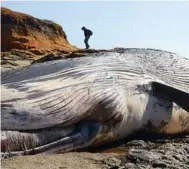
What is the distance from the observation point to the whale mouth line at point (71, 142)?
4.53m

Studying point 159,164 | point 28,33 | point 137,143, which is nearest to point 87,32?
point 28,33

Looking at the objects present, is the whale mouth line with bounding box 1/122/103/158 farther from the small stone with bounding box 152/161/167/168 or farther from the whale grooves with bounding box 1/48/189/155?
the small stone with bounding box 152/161/167/168

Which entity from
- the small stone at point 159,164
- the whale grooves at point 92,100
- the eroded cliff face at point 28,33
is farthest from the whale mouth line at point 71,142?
the eroded cliff face at point 28,33

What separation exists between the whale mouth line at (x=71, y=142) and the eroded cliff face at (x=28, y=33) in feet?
94.2

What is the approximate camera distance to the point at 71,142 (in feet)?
16.8

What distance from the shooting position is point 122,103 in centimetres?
590

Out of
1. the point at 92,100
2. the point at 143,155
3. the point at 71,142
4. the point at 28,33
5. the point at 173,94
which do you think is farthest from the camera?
the point at 28,33

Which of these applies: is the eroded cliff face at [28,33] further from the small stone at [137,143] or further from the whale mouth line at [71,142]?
the whale mouth line at [71,142]

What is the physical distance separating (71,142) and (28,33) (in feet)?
113

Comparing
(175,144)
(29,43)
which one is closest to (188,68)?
(175,144)

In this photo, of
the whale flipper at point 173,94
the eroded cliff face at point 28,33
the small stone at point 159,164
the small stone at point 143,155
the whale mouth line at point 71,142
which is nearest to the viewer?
the whale mouth line at point 71,142

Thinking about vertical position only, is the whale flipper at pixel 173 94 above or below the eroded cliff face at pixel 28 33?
below

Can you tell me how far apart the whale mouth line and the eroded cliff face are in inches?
1131

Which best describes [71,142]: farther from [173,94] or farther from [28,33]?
[28,33]
